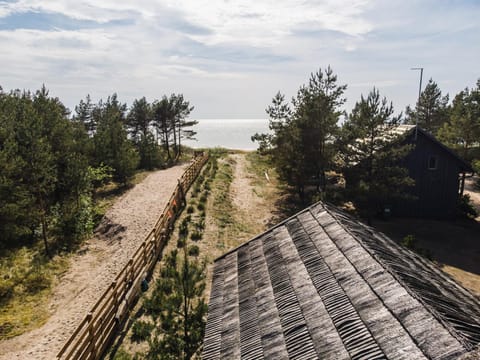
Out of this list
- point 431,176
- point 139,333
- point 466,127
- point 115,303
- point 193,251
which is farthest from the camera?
point 466,127

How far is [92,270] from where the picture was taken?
17.5 metres

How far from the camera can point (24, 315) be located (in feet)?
44.4

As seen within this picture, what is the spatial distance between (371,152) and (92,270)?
697 inches

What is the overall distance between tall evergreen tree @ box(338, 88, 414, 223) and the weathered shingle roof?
12.9 m

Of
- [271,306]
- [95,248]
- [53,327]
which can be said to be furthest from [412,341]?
[95,248]

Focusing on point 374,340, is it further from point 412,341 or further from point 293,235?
point 293,235

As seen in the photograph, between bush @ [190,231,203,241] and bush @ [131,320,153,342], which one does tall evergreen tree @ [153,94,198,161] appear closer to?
bush @ [190,231,203,241]

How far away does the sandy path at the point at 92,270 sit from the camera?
38.7ft

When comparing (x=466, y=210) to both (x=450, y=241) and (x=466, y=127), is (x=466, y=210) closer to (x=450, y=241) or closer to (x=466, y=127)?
(x=450, y=241)

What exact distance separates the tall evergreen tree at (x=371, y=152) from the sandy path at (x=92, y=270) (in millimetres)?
13671

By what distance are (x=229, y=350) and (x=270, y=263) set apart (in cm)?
265

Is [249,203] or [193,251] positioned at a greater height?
[249,203]

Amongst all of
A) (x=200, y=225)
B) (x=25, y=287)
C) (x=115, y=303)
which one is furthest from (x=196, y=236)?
(x=25, y=287)

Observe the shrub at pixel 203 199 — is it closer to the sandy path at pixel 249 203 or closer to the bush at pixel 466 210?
the sandy path at pixel 249 203
